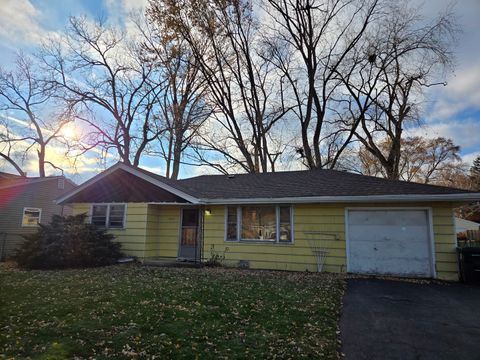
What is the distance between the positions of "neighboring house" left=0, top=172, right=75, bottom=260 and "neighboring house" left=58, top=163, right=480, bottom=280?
21.8 ft

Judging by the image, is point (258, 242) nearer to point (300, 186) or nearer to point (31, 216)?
point (300, 186)

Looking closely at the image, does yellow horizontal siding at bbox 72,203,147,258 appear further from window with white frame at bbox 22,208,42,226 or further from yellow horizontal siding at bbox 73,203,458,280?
window with white frame at bbox 22,208,42,226

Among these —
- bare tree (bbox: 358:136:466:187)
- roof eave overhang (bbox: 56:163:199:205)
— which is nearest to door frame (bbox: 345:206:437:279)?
roof eave overhang (bbox: 56:163:199:205)

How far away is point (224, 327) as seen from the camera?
15.3ft

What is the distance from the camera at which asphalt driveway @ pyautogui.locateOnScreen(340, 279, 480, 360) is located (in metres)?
3.93

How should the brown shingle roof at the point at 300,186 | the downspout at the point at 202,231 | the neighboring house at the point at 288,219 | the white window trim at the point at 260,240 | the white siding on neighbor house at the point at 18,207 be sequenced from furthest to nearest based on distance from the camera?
the white siding on neighbor house at the point at 18,207 < the downspout at the point at 202,231 < the white window trim at the point at 260,240 < the brown shingle roof at the point at 300,186 < the neighboring house at the point at 288,219

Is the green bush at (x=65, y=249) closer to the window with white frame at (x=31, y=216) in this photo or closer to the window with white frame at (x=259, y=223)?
the window with white frame at (x=259, y=223)

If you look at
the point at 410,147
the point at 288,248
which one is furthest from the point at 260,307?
the point at 410,147

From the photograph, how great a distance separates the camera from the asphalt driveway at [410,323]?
393 cm

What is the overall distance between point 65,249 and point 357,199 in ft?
31.6

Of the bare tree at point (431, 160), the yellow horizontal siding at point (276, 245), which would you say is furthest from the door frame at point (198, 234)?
the bare tree at point (431, 160)

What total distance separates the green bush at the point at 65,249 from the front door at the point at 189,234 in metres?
2.45

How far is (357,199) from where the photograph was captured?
981 cm

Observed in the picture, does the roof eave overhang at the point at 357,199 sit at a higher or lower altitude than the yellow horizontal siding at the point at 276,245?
higher
